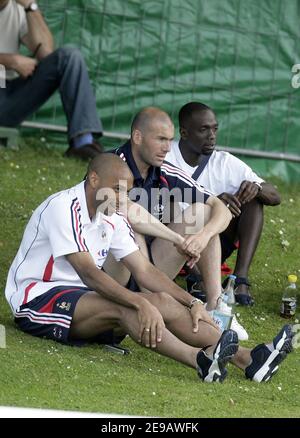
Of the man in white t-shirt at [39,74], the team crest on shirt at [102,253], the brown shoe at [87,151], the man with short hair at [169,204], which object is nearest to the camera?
the team crest on shirt at [102,253]

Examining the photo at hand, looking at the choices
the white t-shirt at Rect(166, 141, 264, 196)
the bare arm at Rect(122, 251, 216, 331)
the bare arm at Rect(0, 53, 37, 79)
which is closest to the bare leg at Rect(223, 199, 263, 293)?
the white t-shirt at Rect(166, 141, 264, 196)

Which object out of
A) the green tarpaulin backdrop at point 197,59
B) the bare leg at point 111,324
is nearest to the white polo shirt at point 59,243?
the bare leg at point 111,324

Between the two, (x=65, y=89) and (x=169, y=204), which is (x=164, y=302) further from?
(x=65, y=89)

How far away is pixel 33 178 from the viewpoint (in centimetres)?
1166

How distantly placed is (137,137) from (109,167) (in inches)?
44.0

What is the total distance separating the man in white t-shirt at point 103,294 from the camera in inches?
296

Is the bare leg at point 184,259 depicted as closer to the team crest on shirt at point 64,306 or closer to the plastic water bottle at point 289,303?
the plastic water bottle at point 289,303

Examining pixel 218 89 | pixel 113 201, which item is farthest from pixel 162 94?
pixel 113 201

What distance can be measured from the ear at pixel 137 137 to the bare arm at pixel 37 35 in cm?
307

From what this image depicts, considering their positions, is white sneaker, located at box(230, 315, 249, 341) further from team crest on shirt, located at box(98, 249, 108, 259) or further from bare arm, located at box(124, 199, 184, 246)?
team crest on shirt, located at box(98, 249, 108, 259)

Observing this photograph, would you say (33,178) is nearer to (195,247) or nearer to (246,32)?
(246,32)

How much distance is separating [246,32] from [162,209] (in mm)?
4178

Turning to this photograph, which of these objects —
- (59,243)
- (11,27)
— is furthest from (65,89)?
(59,243)

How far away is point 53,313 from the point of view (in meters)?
7.80
